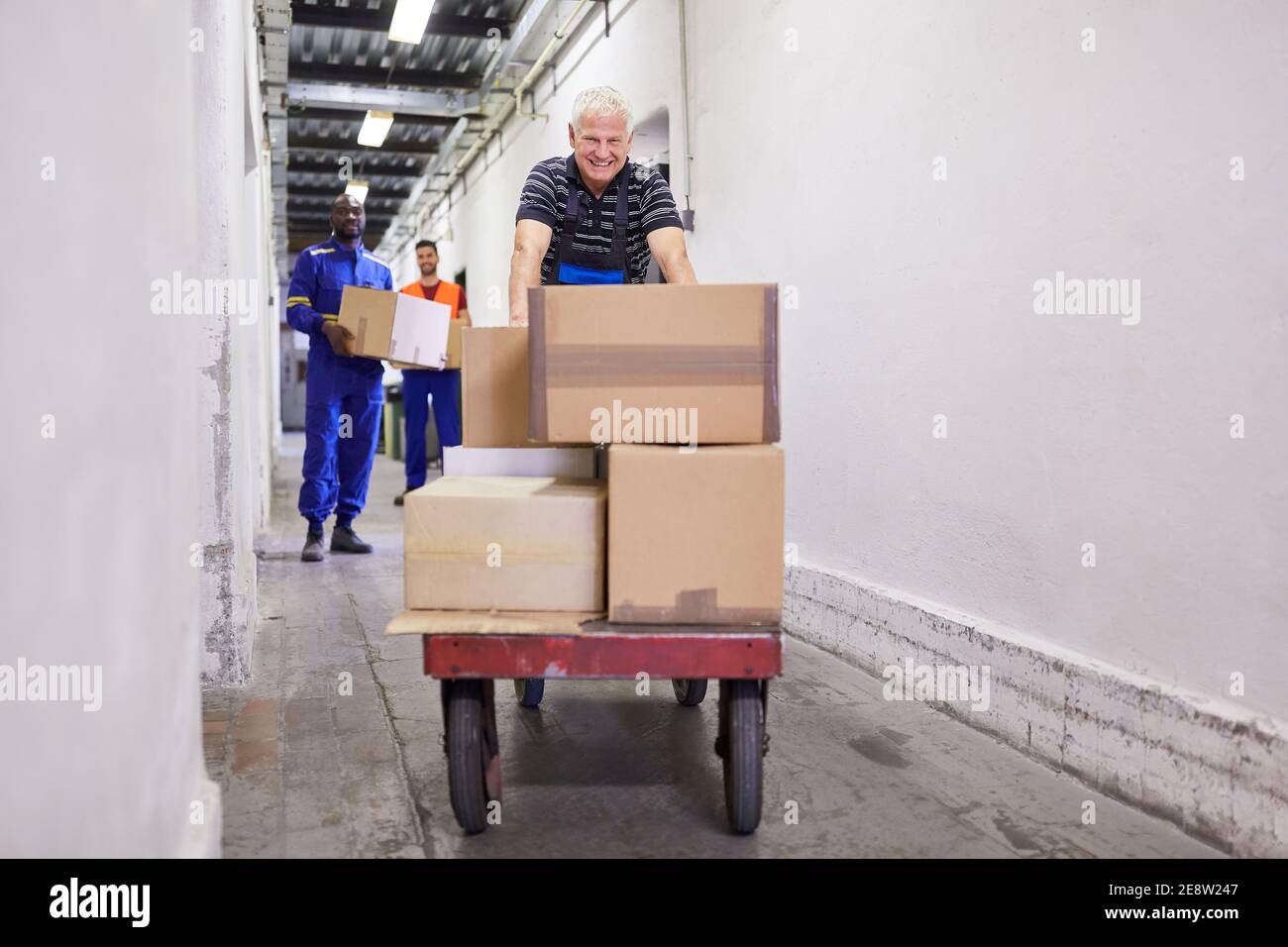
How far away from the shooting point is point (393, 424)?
1563cm

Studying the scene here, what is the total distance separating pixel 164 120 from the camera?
179 cm

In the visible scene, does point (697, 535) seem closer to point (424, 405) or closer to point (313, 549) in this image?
point (313, 549)

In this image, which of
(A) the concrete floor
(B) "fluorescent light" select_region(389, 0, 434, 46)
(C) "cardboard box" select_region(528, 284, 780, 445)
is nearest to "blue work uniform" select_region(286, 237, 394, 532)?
(A) the concrete floor

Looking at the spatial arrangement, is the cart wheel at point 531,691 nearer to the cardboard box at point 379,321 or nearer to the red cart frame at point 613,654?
the red cart frame at point 613,654

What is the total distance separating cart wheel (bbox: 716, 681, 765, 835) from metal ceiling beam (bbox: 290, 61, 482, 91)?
28.8 feet

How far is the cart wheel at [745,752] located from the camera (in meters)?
2.19

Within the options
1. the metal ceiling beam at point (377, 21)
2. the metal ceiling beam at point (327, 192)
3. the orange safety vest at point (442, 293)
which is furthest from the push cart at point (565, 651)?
the metal ceiling beam at point (327, 192)

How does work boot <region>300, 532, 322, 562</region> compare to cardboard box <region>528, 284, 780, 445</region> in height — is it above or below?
below

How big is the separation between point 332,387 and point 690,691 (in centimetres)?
324

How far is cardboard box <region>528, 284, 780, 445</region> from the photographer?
2.22 metres

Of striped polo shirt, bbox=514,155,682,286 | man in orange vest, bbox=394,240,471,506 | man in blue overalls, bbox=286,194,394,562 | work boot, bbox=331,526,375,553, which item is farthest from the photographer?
man in orange vest, bbox=394,240,471,506

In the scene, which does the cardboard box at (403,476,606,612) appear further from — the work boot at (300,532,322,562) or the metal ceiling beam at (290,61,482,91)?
the metal ceiling beam at (290,61,482,91)

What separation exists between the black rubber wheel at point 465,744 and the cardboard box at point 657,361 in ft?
1.92
